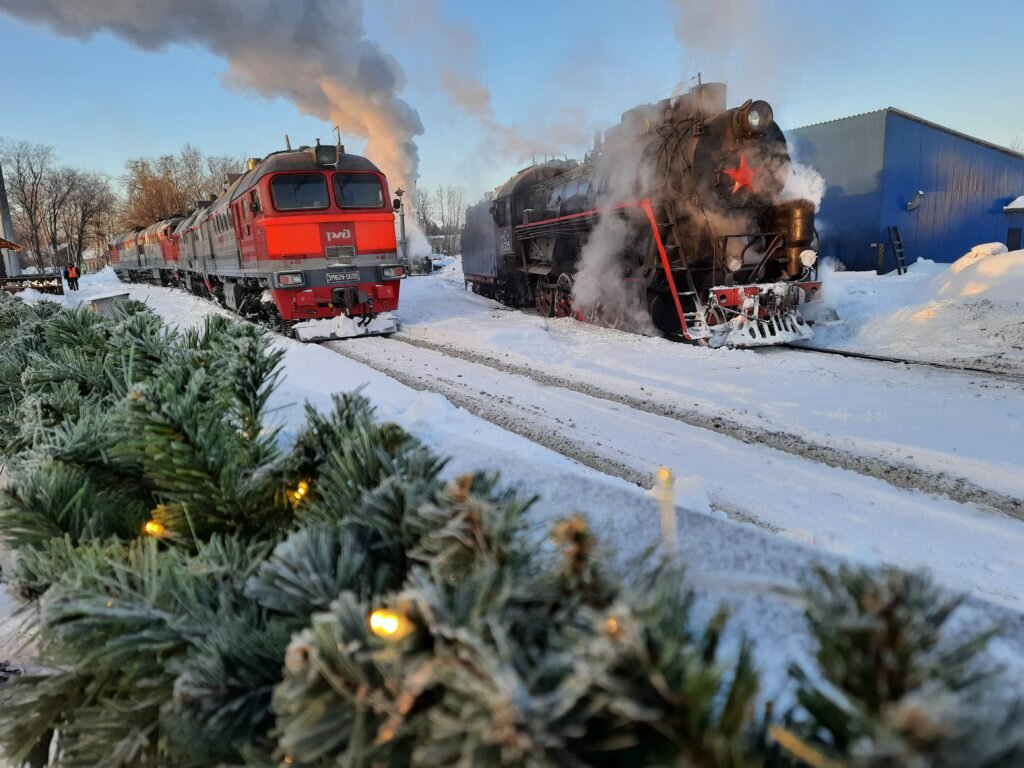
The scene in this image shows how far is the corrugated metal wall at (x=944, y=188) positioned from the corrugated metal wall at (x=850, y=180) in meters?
0.35

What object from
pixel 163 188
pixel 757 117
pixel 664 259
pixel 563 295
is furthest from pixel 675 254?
pixel 163 188

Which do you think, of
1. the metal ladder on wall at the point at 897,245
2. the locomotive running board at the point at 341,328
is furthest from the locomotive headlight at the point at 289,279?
the metal ladder on wall at the point at 897,245

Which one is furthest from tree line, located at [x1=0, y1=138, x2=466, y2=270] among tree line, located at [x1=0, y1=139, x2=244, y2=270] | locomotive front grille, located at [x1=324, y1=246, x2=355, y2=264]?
locomotive front grille, located at [x1=324, y1=246, x2=355, y2=264]

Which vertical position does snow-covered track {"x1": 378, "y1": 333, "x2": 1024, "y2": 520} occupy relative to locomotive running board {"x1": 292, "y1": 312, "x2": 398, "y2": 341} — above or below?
below

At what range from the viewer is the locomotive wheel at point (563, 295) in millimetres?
13422

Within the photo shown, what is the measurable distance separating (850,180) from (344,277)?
63.5 ft

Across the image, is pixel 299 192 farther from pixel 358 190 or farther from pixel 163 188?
pixel 163 188

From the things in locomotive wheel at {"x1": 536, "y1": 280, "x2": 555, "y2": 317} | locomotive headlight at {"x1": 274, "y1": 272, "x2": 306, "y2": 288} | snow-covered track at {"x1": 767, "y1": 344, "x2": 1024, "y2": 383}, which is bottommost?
snow-covered track at {"x1": 767, "y1": 344, "x2": 1024, "y2": 383}

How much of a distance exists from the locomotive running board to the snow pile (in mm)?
8533

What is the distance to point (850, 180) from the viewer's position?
2228cm

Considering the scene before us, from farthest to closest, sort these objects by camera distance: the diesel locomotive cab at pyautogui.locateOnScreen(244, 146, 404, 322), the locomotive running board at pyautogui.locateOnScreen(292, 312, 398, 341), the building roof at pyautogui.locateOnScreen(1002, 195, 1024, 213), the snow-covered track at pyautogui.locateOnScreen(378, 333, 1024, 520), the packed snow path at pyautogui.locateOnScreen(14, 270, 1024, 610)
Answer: the building roof at pyautogui.locateOnScreen(1002, 195, 1024, 213), the locomotive running board at pyautogui.locateOnScreen(292, 312, 398, 341), the diesel locomotive cab at pyautogui.locateOnScreen(244, 146, 404, 322), the snow-covered track at pyautogui.locateOnScreen(378, 333, 1024, 520), the packed snow path at pyautogui.locateOnScreen(14, 270, 1024, 610)

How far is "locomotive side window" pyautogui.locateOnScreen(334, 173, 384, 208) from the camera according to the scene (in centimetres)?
1281

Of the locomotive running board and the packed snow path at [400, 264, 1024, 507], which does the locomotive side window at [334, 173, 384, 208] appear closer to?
the locomotive running board

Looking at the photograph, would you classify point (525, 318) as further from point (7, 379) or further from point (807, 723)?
point (807, 723)
